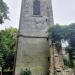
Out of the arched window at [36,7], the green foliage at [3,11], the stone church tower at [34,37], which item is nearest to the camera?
the green foliage at [3,11]

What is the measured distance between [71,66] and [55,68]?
86.0 inches

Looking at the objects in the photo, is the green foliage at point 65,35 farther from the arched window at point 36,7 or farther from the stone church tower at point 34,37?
the arched window at point 36,7

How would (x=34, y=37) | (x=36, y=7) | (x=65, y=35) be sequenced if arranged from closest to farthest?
(x=65, y=35)
(x=34, y=37)
(x=36, y=7)

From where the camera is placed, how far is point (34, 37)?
23250 millimetres

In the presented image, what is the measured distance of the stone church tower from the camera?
21906mm

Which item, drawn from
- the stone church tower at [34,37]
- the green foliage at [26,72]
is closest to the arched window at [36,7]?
the stone church tower at [34,37]

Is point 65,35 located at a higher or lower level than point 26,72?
higher

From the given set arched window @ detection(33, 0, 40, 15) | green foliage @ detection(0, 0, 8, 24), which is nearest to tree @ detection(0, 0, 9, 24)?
green foliage @ detection(0, 0, 8, 24)

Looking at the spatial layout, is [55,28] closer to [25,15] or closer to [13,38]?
[25,15]

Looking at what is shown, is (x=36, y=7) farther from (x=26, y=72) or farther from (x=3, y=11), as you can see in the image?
(x=26, y=72)

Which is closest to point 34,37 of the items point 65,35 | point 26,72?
point 65,35

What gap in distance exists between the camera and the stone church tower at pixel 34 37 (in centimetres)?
2191

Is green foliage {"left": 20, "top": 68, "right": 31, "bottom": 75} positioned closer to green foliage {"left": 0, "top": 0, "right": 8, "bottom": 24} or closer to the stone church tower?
the stone church tower

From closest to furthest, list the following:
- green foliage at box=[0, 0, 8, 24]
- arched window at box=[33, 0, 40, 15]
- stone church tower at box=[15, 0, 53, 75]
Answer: green foliage at box=[0, 0, 8, 24] < stone church tower at box=[15, 0, 53, 75] < arched window at box=[33, 0, 40, 15]
